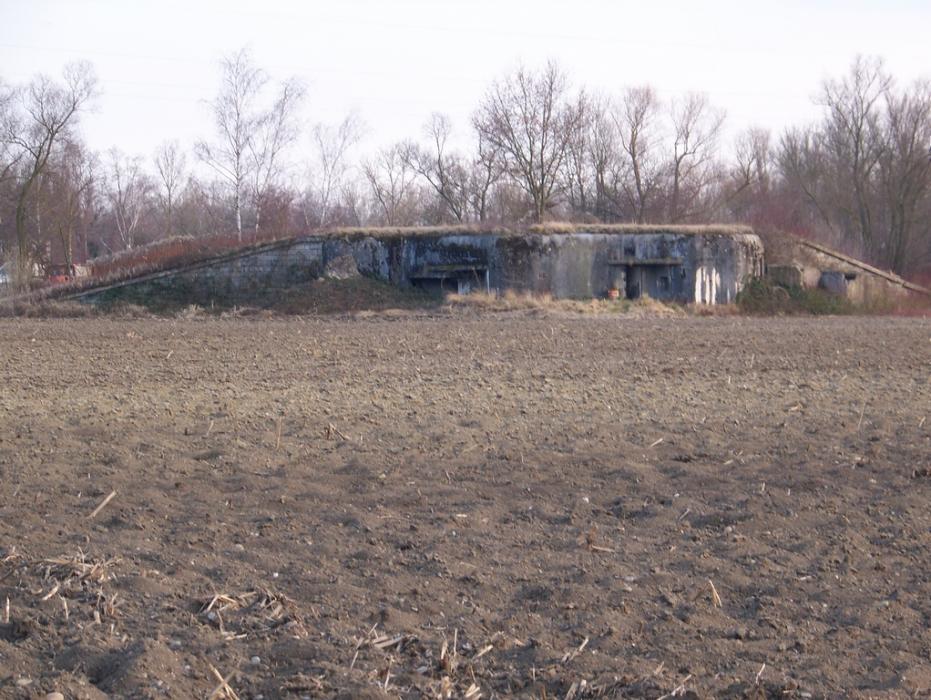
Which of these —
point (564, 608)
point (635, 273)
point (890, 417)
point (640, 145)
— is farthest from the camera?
point (640, 145)

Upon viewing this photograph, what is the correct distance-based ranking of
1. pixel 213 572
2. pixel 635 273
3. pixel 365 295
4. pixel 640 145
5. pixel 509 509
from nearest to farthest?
1. pixel 213 572
2. pixel 509 509
3. pixel 365 295
4. pixel 635 273
5. pixel 640 145

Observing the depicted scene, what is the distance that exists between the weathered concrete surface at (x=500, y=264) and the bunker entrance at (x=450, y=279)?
0.11 feet

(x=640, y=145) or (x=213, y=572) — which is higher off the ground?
(x=640, y=145)

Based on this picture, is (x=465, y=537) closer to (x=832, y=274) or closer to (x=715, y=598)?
(x=715, y=598)

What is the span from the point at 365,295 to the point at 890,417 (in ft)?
75.5

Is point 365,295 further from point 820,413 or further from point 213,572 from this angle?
point 213,572

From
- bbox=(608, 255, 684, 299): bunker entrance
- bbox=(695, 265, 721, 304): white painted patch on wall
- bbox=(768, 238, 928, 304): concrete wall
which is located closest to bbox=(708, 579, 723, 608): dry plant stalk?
bbox=(608, 255, 684, 299): bunker entrance

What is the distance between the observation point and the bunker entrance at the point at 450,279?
35219 millimetres

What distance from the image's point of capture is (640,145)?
54.7 metres

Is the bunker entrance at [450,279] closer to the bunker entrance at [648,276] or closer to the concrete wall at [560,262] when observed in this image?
the concrete wall at [560,262]

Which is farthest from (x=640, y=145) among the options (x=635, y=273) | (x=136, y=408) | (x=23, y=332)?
(x=136, y=408)

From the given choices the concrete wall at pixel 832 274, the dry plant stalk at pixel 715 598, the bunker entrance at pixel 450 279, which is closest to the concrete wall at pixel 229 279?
the bunker entrance at pixel 450 279

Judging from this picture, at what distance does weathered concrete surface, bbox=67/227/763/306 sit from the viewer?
35031mm

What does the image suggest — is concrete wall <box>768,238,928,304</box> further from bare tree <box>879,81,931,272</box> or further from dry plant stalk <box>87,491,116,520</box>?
dry plant stalk <box>87,491,116,520</box>
